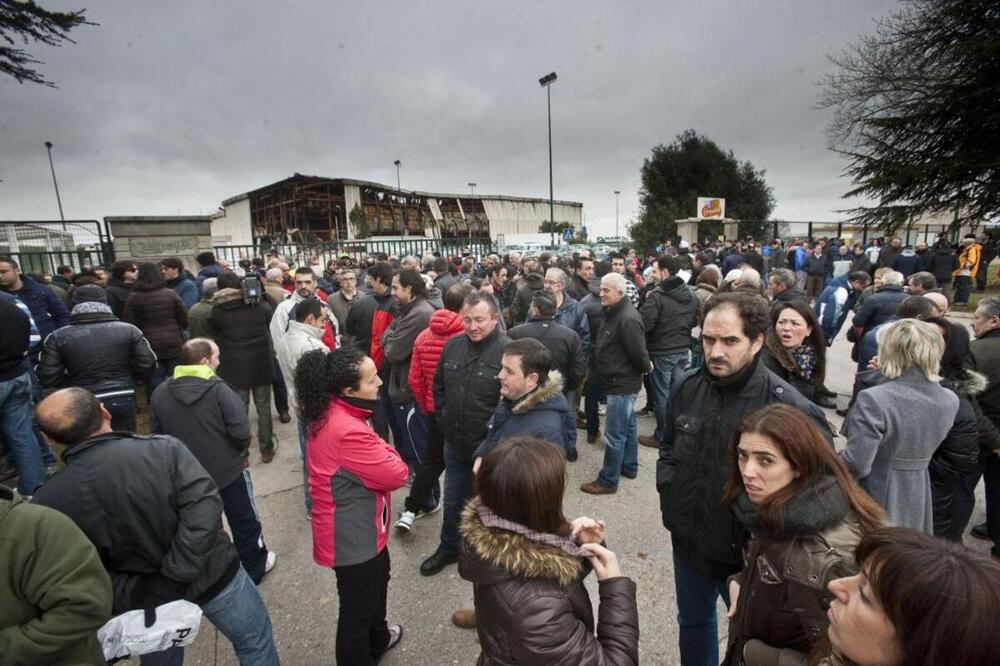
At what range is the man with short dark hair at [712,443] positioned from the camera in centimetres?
190

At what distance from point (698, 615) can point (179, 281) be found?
745 cm

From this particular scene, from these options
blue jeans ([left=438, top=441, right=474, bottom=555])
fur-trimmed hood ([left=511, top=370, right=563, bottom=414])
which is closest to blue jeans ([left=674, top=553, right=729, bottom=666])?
fur-trimmed hood ([left=511, top=370, right=563, bottom=414])

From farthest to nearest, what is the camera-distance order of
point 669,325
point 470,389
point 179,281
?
1. point 179,281
2. point 669,325
3. point 470,389

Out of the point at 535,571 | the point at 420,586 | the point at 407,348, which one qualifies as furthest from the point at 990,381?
the point at 407,348

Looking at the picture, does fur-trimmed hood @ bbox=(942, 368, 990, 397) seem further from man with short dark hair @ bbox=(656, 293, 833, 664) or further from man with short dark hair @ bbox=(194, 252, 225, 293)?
man with short dark hair @ bbox=(194, 252, 225, 293)

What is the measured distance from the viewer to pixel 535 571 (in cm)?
132

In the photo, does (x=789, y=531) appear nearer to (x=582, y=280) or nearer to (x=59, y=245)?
(x=582, y=280)

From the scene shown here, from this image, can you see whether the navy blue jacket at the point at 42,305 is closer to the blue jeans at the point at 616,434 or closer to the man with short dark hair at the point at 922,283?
the blue jeans at the point at 616,434

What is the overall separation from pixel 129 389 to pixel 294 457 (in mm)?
1666

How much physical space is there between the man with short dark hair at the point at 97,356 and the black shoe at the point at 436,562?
118 inches

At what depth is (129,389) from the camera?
13.6ft

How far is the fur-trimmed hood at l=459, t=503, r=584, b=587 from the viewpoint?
133 centimetres

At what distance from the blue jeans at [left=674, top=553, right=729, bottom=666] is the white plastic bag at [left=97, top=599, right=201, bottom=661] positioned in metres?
2.05

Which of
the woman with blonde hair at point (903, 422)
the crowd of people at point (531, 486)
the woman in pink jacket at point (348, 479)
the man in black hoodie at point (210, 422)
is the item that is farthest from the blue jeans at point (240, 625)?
the woman with blonde hair at point (903, 422)
